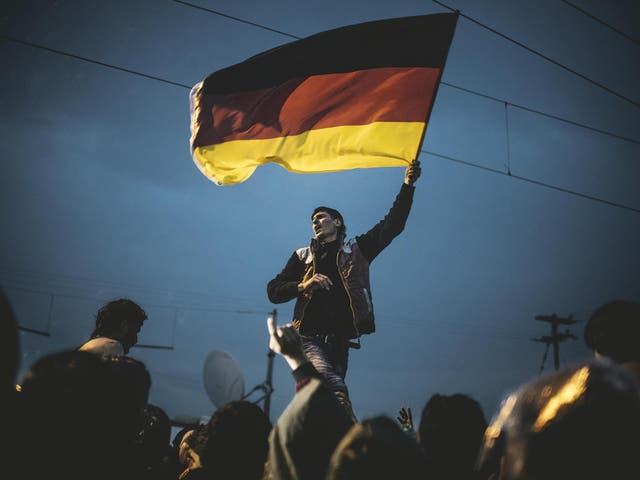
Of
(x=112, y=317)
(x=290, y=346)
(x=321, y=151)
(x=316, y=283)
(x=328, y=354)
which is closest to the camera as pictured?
(x=290, y=346)

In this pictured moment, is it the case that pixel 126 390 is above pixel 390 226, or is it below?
below

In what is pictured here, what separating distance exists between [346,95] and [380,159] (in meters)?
0.96

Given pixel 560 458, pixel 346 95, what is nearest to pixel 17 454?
pixel 560 458

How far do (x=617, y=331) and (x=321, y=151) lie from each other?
3.57 m

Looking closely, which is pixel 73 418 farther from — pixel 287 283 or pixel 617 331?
pixel 287 283

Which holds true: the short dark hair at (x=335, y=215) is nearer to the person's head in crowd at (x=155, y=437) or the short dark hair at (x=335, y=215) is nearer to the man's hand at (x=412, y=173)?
the man's hand at (x=412, y=173)

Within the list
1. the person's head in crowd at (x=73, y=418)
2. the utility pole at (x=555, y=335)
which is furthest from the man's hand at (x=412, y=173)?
the utility pole at (x=555, y=335)

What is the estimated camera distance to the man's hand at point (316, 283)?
12.9ft

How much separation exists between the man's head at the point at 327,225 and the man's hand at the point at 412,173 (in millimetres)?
716

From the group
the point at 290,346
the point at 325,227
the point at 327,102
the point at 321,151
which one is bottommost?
the point at 290,346

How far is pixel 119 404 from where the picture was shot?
133cm

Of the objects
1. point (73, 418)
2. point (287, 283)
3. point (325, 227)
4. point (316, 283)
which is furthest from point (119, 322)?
point (73, 418)

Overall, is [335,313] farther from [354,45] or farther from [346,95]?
[354,45]

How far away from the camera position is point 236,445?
169 cm
